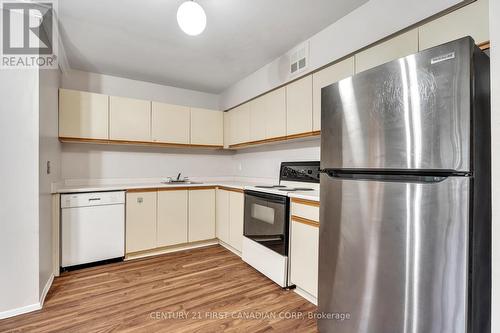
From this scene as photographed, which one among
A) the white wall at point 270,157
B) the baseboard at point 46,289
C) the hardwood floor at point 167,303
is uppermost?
the white wall at point 270,157

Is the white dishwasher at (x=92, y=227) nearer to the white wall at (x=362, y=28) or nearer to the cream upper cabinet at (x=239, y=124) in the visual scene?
the cream upper cabinet at (x=239, y=124)

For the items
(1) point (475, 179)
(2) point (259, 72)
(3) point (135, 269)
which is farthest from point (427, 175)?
(3) point (135, 269)

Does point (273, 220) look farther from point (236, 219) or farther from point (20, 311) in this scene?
point (20, 311)

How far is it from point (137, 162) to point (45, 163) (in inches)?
56.7

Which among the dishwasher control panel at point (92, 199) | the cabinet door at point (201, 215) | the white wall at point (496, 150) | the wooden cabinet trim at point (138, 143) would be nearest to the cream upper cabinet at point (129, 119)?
the wooden cabinet trim at point (138, 143)

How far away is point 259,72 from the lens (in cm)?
316

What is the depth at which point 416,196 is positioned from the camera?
1090 millimetres

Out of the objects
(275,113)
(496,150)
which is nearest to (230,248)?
(275,113)

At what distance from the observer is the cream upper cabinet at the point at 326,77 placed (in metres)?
2.02

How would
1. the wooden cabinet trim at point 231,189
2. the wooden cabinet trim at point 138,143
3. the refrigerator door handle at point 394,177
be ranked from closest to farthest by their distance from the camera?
the refrigerator door handle at point 394,177 < the wooden cabinet trim at point 138,143 < the wooden cabinet trim at point 231,189

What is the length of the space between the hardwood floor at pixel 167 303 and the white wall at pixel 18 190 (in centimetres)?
21

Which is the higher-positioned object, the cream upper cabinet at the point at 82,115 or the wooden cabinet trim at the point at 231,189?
the cream upper cabinet at the point at 82,115

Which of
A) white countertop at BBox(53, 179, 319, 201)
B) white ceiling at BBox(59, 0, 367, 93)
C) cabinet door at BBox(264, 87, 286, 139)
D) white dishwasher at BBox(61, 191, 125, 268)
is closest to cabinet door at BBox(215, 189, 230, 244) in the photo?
white countertop at BBox(53, 179, 319, 201)

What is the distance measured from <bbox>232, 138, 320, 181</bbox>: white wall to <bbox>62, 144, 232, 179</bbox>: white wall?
0.35 metres
